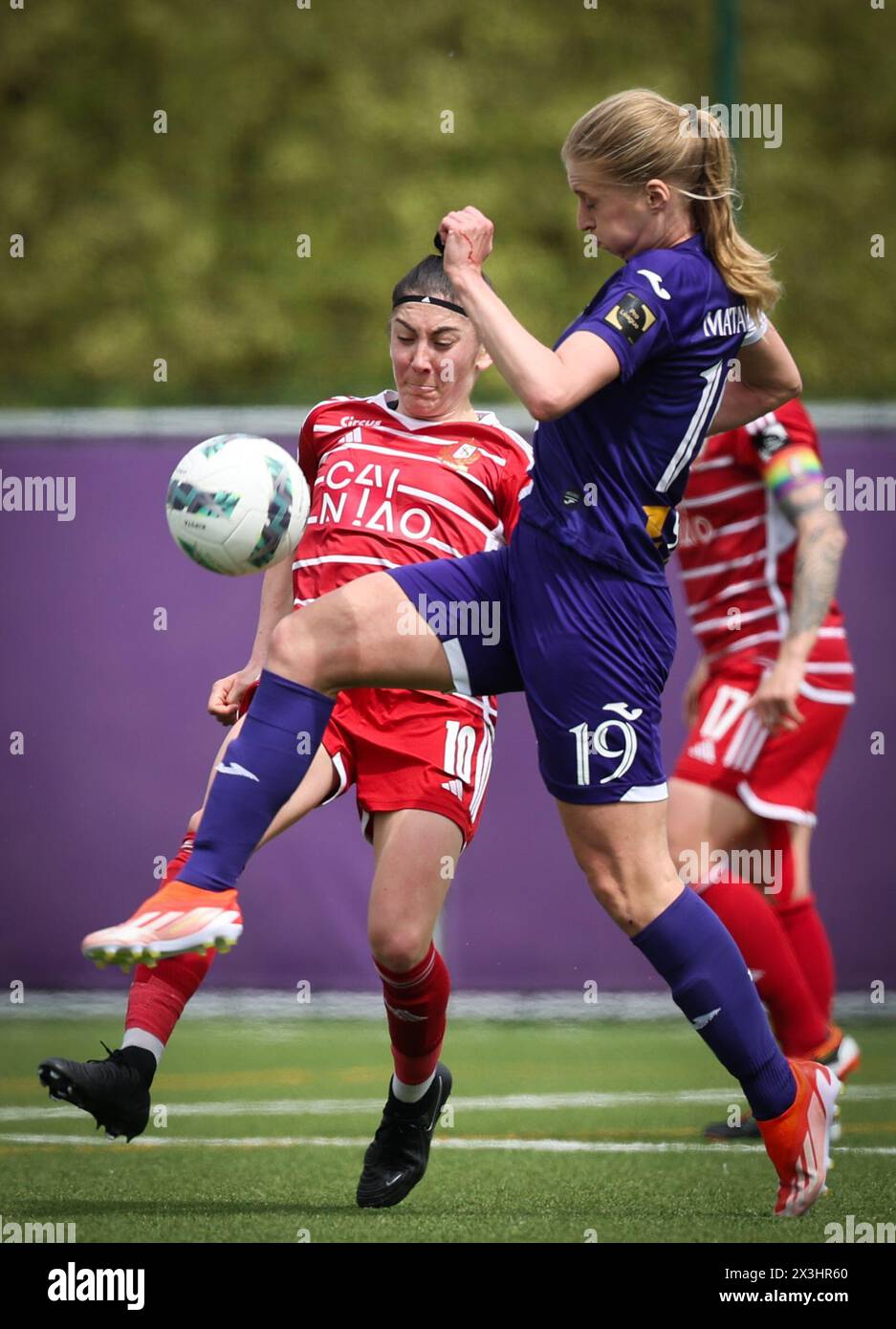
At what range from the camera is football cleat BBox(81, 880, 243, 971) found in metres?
3.39

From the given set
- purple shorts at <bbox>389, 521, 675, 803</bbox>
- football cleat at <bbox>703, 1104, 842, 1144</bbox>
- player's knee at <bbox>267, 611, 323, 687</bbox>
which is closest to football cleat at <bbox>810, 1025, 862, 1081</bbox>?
football cleat at <bbox>703, 1104, 842, 1144</bbox>

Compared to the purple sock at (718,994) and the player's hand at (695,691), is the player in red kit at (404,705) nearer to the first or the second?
the purple sock at (718,994)

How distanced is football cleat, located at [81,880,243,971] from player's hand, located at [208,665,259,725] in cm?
85

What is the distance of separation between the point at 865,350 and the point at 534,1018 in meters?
8.27

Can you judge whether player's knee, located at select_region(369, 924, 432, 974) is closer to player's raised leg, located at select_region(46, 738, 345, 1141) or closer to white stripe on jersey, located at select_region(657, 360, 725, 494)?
player's raised leg, located at select_region(46, 738, 345, 1141)

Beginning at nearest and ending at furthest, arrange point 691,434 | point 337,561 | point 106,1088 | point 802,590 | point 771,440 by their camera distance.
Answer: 1. point 691,434
2. point 106,1088
3. point 337,561
4. point 802,590
5. point 771,440

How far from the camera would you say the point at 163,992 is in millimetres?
4402

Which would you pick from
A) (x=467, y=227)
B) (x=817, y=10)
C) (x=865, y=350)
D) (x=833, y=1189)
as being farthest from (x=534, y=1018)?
(x=817, y=10)

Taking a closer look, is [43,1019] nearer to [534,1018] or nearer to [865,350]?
[534,1018]

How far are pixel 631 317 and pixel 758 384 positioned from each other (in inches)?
26.0

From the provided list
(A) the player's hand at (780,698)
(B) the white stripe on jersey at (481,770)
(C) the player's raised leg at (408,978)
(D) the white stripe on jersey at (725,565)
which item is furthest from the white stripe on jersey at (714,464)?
(C) the player's raised leg at (408,978)

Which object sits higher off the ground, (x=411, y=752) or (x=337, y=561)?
(x=337, y=561)

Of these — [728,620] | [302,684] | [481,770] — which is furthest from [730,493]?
[302,684]

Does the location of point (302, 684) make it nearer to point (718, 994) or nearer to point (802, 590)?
point (718, 994)
